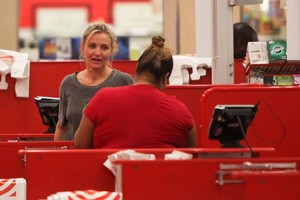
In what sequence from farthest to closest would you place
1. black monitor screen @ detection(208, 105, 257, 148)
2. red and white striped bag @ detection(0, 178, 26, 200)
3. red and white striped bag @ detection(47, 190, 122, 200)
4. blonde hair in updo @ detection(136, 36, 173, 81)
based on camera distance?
blonde hair in updo @ detection(136, 36, 173, 81)
red and white striped bag @ detection(0, 178, 26, 200)
black monitor screen @ detection(208, 105, 257, 148)
red and white striped bag @ detection(47, 190, 122, 200)

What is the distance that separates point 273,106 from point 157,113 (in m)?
0.88

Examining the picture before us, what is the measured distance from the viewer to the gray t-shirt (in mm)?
5391

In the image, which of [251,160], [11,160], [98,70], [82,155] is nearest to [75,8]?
[98,70]

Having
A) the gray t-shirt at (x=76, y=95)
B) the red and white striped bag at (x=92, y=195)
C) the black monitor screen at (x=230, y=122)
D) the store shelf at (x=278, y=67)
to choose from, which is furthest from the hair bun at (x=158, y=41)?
the store shelf at (x=278, y=67)

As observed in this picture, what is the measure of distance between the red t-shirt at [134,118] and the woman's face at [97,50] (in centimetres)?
101

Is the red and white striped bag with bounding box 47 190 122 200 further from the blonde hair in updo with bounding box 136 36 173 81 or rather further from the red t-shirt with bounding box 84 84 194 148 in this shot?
the blonde hair in updo with bounding box 136 36 173 81

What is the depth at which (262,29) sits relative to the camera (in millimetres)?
8031

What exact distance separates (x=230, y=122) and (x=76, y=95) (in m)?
1.66

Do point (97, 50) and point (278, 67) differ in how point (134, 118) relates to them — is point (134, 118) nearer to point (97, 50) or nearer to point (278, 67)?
point (97, 50)

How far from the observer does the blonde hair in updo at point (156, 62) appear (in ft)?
15.0

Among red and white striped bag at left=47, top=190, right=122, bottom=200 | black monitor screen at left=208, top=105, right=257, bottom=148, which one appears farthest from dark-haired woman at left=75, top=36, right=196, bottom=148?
red and white striped bag at left=47, top=190, right=122, bottom=200

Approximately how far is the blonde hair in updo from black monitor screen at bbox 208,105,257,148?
2.16 ft

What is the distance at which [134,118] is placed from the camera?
4.40m

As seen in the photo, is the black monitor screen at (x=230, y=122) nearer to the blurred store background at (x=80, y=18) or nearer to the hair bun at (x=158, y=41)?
the hair bun at (x=158, y=41)
